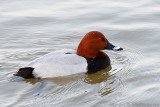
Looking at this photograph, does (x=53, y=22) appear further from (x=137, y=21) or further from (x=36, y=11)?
(x=137, y=21)

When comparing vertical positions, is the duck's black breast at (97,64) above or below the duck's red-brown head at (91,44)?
below

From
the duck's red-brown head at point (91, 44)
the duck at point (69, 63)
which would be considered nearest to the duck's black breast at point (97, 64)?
the duck at point (69, 63)

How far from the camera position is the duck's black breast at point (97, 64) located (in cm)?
623

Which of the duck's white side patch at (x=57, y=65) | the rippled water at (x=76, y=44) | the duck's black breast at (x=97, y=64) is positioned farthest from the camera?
the duck's black breast at (x=97, y=64)

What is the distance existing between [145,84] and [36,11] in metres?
4.33

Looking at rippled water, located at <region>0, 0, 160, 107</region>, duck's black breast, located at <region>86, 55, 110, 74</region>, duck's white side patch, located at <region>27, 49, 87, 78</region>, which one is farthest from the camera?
duck's black breast, located at <region>86, 55, 110, 74</region>

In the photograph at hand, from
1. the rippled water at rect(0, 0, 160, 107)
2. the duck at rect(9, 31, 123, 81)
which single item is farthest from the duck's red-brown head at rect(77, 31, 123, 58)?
the rippled water at rect(0, 0, 160, 107)

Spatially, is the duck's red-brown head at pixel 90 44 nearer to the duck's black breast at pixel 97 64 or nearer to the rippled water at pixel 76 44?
the duck's black breast at pixel 97 64

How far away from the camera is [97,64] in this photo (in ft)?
20.8

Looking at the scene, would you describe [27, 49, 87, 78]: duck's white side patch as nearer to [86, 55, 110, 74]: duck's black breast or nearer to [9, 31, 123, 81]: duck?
[9, 31, 123, 81]: duck

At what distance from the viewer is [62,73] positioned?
A: 19.9 feet

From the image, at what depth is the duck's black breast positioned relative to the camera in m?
6.23

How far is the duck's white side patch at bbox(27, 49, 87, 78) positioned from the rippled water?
0.35ft

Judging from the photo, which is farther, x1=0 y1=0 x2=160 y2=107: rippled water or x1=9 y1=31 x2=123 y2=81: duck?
x1=9 y1=31 x2=123 y2=81: duck
